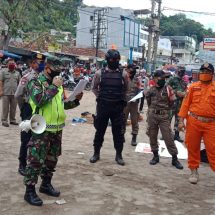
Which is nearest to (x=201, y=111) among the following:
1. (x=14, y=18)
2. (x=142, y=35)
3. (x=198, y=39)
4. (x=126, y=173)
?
(x=126, y=173)

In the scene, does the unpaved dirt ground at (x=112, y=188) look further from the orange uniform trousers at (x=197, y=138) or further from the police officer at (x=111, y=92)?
the police officer at (x=111, y=92)

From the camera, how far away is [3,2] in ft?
62.6

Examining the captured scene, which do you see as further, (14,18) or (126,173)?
(14,18)

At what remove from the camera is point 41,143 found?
426 centimetres

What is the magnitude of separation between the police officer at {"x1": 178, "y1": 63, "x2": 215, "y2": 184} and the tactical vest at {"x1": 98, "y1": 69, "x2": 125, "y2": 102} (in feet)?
3.55

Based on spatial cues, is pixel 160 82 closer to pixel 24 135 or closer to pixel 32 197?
pixel 24 135

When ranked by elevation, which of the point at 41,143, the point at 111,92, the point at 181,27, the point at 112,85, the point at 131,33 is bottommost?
the point at 41,143

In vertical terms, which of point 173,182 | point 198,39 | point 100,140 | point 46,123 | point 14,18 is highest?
point 198,39

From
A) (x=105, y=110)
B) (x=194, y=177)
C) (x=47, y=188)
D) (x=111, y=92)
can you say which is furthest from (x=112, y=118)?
(x=47, y=188)

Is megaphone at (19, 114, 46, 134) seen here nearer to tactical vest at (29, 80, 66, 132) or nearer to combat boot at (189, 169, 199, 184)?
tactical vest at (29, 80, 66, 132)

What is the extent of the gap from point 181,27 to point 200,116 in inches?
3672

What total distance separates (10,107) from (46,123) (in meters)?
5.86

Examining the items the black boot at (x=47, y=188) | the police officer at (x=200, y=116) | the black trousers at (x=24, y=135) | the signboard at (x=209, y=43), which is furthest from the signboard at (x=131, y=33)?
the black boot at (x=47, y=188)

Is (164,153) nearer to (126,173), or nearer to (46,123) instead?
(126,173)
